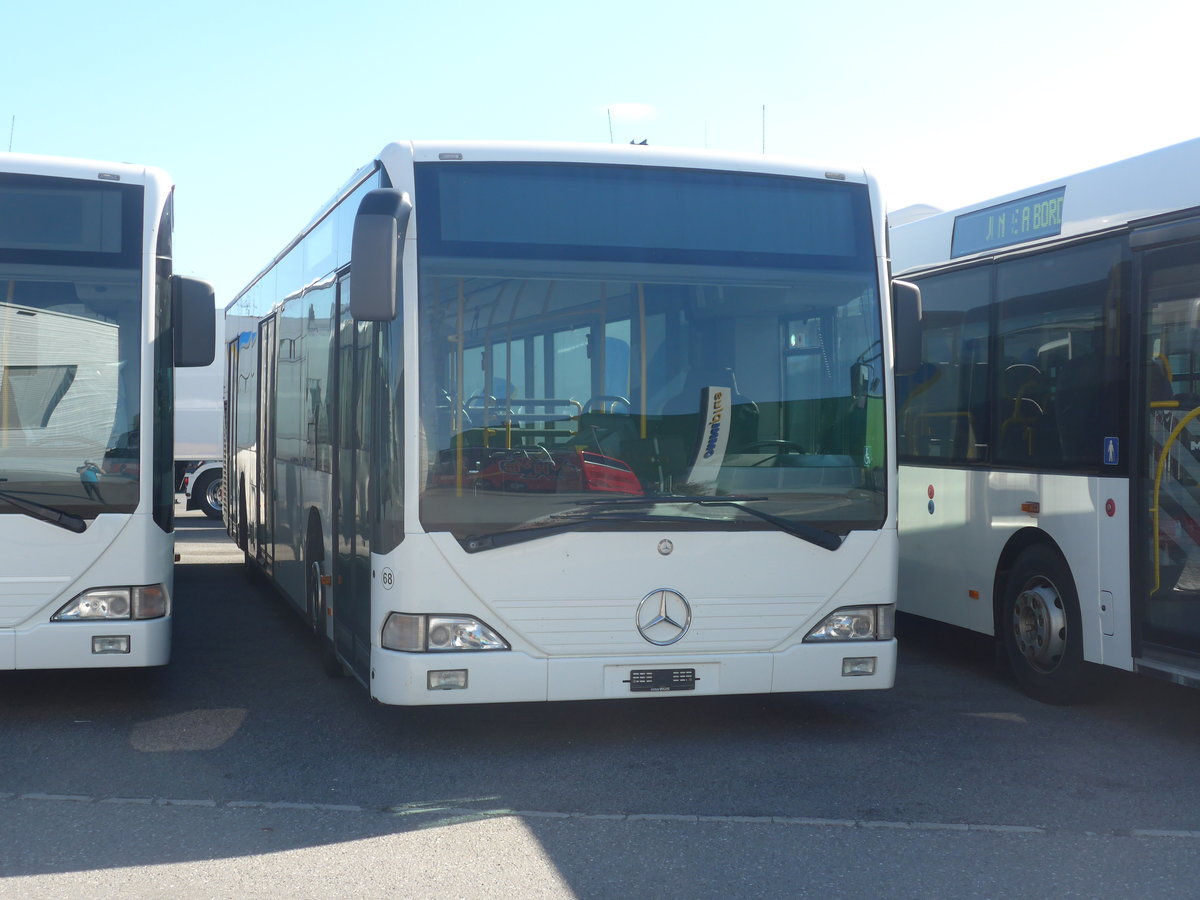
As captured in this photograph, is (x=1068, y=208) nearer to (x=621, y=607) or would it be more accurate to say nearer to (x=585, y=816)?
(x=621, y=607)

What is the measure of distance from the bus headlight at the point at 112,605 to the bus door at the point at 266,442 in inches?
149

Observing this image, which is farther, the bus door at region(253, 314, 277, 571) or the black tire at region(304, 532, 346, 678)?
the bus door at region(253, 314, 277, 571)

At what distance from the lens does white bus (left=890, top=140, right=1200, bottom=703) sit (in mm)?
7332

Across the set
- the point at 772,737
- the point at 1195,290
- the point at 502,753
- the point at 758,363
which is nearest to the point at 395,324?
the point at 758,363

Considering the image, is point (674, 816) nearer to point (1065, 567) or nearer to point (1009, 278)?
point (1065, 567)

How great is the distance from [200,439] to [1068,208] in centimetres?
1856

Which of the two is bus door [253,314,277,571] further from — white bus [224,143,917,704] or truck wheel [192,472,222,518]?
truck wheel [192,472,222,518]

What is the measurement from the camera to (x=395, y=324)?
659cm

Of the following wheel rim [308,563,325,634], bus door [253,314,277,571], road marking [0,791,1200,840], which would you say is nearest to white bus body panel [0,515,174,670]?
road marking [0,791,1200,840]

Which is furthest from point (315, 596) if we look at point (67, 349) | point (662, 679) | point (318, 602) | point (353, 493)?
point (662, 679)

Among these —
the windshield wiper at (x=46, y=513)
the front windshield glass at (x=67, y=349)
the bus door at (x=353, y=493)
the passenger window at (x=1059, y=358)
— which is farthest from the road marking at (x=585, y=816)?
the passenger window at (x=1059, y=358)

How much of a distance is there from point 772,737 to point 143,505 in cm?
343

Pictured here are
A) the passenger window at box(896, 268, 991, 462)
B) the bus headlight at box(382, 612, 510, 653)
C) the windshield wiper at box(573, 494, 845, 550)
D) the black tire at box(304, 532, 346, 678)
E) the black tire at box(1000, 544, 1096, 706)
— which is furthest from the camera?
the passenger window at box(896, 268, 991, 462)

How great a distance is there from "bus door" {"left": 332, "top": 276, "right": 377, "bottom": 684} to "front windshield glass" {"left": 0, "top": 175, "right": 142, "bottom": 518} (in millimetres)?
1088
